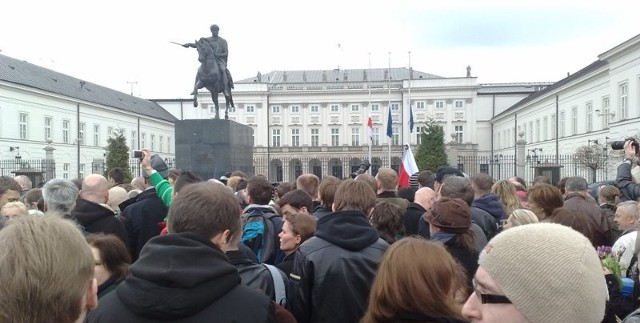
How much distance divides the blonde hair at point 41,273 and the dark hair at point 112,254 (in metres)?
1.43

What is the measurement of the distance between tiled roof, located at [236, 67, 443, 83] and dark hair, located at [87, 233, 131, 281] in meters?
76.0

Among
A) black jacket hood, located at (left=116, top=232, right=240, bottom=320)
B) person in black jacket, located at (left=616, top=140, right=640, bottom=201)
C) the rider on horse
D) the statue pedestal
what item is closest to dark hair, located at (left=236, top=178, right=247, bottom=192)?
person in black jacket, located at (left=616, top=140, right=640, bottom=201)

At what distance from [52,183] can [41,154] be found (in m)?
42.0

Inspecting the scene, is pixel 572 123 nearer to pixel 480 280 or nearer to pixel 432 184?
pixel 432 184

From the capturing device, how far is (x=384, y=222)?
14.7ft

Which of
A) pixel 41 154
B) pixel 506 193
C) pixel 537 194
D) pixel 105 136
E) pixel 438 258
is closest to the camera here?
pixel 438 258

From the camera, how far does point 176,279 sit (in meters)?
2.07

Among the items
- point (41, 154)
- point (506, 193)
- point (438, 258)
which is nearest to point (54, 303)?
point (438, 258)

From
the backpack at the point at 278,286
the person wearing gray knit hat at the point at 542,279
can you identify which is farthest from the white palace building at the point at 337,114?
the person wearing gray knit hat at the point at 542,279

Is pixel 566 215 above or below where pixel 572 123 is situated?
below

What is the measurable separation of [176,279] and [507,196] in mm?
4731

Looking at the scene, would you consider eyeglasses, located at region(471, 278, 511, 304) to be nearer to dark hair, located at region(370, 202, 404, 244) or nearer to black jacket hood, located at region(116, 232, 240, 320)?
black jacket hood, located at region(116, 232, 240, 320)

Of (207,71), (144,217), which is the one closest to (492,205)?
(144,217)

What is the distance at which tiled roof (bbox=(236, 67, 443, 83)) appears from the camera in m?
79.1
